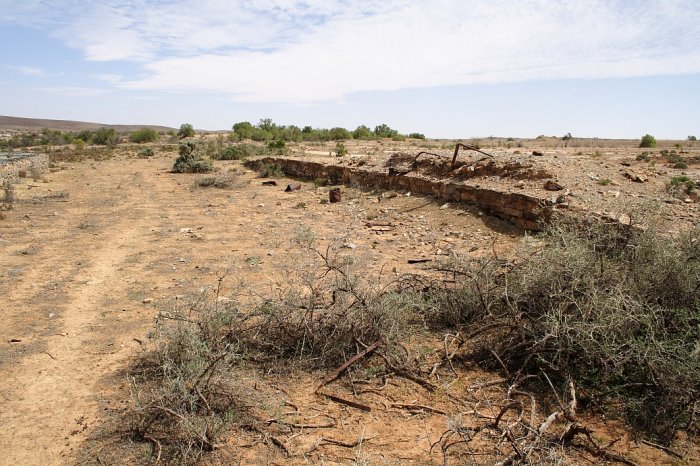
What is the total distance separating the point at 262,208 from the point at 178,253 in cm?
416

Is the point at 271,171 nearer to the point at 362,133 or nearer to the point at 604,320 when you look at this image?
the point at 604,320

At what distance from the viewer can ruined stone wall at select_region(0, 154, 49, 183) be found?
47.9ft

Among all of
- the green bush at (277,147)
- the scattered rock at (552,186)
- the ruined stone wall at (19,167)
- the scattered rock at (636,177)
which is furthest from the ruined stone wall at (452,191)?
the ruined stone wall at (19,167)

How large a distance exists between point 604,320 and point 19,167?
62.4 ft

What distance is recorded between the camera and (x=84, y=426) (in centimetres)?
337

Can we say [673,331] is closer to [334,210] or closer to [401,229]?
[401,229]

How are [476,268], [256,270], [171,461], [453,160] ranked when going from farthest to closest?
Answer: 1. [453,160]
2. [256,270]
3. [476,268]
4. [171,461]

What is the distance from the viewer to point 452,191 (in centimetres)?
1052

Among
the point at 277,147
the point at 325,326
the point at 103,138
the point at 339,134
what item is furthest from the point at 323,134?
the point at 325,326

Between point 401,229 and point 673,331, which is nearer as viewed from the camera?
point 673,331

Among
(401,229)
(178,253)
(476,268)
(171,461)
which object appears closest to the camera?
(171,461)

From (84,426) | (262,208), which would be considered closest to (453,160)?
(262,208)

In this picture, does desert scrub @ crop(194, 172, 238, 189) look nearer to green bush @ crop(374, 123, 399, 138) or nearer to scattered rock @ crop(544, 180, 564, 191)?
scattered rock @ crop(544, 180, 564, 191)

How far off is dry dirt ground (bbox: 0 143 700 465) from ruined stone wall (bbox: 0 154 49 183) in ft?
5.26
